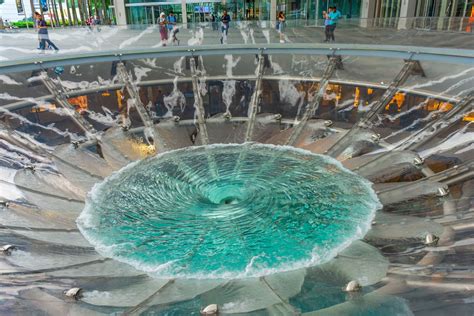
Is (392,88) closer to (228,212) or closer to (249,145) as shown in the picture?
(249,145)

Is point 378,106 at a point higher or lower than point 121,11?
lower

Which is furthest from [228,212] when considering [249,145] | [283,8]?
[283,8]

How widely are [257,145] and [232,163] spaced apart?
47.5 inches

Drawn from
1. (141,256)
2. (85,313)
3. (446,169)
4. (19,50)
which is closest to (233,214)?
(141,256)

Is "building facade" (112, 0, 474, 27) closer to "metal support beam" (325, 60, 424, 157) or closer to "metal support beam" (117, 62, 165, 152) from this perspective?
"metal support beam" (325, 60, 424, 157)

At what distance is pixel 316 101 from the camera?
11.6 m

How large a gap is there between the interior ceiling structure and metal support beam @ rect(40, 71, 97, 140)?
44 millimetres

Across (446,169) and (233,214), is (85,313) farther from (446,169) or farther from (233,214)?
(446,169)

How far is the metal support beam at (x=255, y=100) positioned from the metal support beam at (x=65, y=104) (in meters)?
4.06

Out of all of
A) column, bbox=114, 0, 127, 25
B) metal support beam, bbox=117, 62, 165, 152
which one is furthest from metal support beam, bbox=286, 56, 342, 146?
column, bbox=114, 0, 127, 25

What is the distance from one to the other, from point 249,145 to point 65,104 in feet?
17.0

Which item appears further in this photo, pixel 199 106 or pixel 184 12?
pixel 184 12

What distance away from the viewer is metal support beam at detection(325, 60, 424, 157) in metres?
9.75

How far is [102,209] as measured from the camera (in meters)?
7.42
